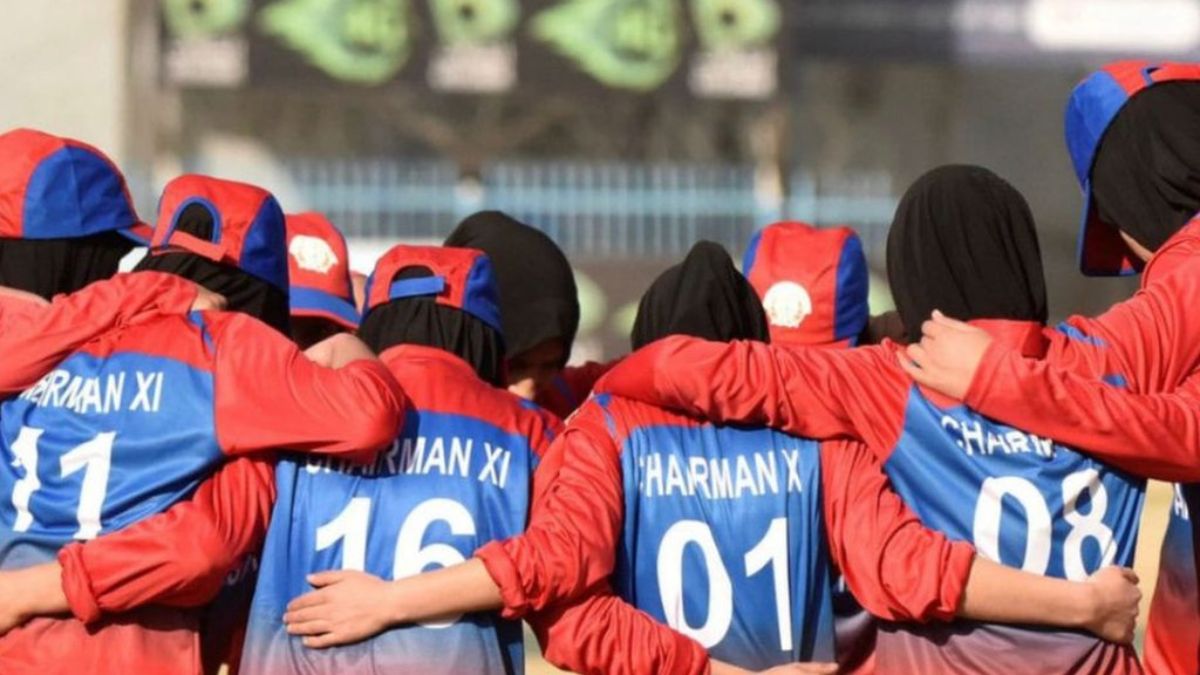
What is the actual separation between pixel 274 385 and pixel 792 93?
11.5 m

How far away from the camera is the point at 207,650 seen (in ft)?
14.2

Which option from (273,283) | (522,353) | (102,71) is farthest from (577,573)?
(102,71)

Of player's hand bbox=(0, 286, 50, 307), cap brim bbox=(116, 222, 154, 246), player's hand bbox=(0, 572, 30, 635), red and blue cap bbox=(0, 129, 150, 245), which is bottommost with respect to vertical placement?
player's hand bbox=(0, 572, 30, 635)

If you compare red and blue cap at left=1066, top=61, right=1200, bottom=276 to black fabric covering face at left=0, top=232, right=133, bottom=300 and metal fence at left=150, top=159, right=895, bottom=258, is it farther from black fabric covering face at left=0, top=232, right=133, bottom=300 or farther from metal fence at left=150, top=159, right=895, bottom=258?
metal fence at left=150, top=159, right=895, bottom=258

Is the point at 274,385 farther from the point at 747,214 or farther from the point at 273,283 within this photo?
the point at 747,214

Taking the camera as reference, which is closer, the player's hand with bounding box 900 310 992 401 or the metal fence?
the player's hand with bounding box 900 310 992 401

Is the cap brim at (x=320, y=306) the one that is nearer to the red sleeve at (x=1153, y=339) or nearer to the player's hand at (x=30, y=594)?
the player's hand at (x=30, y=594)

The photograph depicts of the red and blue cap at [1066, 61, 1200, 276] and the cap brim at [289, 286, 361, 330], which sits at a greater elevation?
the red and blue cap at [1066, 61, 1200, 276]

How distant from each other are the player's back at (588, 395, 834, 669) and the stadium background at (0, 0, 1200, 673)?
254 inches

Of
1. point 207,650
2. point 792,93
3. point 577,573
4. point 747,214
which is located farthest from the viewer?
point 747,214

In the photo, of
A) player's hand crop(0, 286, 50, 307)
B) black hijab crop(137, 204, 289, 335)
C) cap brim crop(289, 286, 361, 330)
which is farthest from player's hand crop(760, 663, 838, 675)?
cap brim crop(289, 286, 361, 330)

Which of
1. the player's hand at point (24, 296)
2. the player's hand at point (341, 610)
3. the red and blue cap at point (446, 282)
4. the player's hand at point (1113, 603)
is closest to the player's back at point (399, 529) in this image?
the player's hand at point (341, 610)

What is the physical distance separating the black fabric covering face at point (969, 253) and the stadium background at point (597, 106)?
21.1ft

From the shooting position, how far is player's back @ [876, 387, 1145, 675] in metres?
4.09
